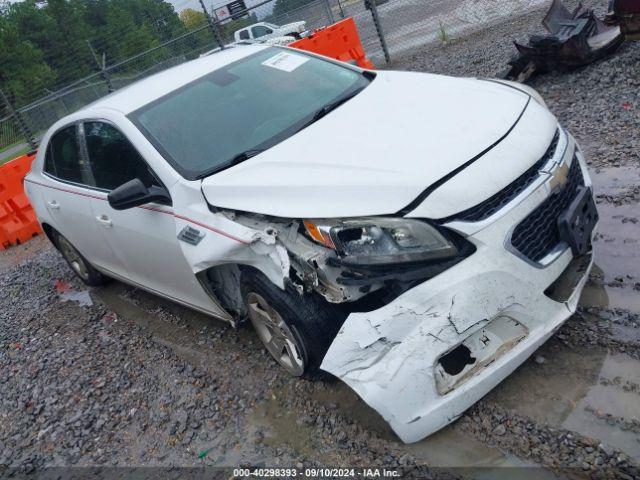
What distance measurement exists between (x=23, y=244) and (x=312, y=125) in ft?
22.0

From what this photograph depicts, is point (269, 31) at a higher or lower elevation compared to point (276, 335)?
higher

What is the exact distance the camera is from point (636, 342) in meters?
2.89

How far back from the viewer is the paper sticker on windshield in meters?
4.25

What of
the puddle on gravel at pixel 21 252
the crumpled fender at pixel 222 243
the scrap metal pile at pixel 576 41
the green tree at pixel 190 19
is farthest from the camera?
the green tree at pixel 190 19

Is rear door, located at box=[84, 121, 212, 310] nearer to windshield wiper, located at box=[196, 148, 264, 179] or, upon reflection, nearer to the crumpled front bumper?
windshield wiper, located at box=[196, 148, 264, 179]

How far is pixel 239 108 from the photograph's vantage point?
384cm

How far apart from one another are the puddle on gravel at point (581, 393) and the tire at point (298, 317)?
0.85m

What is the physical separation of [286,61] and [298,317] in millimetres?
2141

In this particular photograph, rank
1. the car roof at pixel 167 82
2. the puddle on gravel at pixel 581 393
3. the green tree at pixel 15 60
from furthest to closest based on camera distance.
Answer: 1. the green tree at pixel 15 60
2. the car roof at pixel 167 82
3. the puddle on gravel at pixel 581 393

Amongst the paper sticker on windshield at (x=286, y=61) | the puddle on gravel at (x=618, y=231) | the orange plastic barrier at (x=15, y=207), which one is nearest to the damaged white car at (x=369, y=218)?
the paper sticker on windshield at (x=286, y=61)

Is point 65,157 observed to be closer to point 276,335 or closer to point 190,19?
point 276,335

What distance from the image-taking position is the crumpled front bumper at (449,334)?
2531 millimetres

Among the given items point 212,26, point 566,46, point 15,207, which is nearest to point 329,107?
point 566,46

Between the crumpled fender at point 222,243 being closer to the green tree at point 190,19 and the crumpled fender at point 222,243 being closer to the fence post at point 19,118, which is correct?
the fence post at point 19,118
